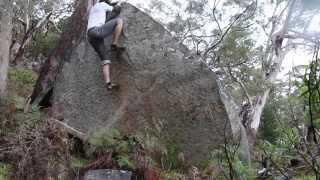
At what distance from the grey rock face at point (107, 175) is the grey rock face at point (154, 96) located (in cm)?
121

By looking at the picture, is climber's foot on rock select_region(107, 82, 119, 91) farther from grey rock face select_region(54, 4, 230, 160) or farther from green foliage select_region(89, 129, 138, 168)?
green foliage select_region(89, 129, 138, 168)

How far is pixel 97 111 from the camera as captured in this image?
696 centimetres

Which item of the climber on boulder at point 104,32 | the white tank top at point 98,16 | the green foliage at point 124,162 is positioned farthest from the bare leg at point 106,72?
the green foliage at point 124,162

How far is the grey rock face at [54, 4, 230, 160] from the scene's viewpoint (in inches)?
261

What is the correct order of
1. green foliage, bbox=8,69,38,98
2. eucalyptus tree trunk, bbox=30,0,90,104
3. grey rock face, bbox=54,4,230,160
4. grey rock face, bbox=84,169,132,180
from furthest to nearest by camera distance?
1. green foliage, bbox=8,69,38,98
2. eucalyptus tree trunk, bbox=30,0,90,104
3. grey rock face, bbox=54,4,230,160
4. grey rock face, bbox=84,169,132,180

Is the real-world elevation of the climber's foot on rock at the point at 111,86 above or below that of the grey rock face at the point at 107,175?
above


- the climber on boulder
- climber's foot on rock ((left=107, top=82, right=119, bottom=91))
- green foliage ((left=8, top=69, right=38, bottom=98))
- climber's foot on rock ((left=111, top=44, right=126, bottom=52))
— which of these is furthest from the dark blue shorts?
green foliage ((left=8, top=69, right=38, bottom=98))

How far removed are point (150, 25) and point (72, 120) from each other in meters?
1.84

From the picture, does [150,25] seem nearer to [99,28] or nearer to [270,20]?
[99,28]

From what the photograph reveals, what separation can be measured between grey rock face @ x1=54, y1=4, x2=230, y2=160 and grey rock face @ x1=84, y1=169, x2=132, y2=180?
1.21 metres

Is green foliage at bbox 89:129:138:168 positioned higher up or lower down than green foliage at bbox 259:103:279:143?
lower down

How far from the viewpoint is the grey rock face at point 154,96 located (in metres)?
6.63

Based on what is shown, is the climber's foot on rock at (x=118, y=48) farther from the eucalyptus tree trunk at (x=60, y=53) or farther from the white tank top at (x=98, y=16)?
the eucalyptus tree trunk at (x=60, y=53)

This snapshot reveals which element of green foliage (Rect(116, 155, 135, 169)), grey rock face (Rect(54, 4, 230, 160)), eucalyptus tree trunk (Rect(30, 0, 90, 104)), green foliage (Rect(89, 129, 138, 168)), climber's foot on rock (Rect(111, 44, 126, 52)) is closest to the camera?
green foliage (Rect(116, 155, 135, 169))
